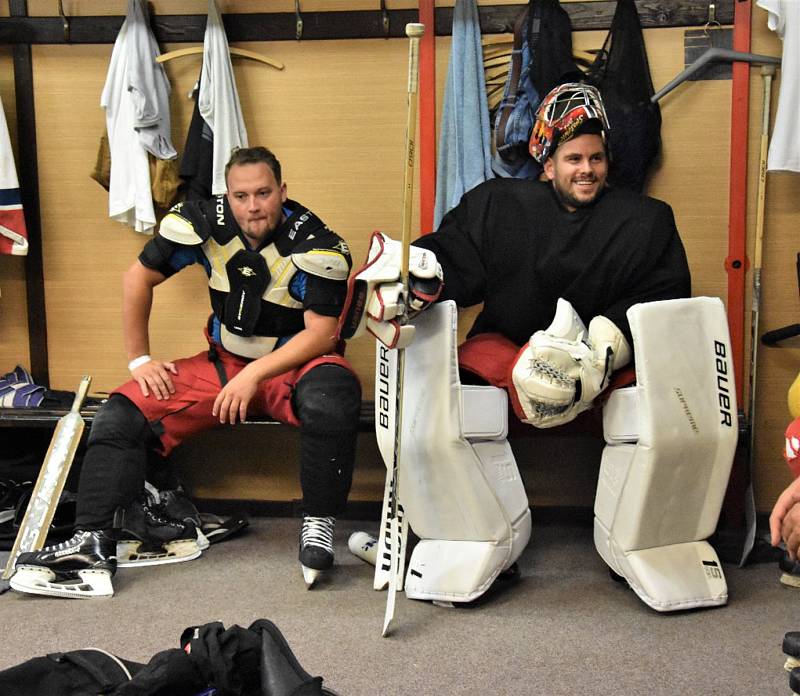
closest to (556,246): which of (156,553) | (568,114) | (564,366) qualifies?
(568,114)

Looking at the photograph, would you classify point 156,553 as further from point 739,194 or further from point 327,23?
point 739,194

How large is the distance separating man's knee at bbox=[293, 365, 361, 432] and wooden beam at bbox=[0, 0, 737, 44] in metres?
1.17

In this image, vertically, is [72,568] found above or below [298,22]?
below

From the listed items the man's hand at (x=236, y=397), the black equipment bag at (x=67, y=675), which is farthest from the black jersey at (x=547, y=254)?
the black equipment bag at (x=67, y=675)

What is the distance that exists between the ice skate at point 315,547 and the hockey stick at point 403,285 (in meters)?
0.21

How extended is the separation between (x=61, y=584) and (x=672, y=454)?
5.32 ft

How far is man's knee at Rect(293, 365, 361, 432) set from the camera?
9.81 ft

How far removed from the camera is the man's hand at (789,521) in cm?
169

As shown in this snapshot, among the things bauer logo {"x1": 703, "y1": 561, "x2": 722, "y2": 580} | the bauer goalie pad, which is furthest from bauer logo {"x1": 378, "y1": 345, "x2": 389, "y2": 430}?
bauer logo {"x1": 703, "y1": 561, "x2": 722, "y2": 580}

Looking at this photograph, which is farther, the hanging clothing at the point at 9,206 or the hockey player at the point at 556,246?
the hanging clothing at the point at 9,206

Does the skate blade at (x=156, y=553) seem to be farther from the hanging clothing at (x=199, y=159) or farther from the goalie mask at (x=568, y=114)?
the goalie mask at (x=568, y=114)

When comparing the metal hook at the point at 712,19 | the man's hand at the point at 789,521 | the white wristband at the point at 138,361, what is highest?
the metal hook at the point at 712,19

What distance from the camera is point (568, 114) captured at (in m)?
2.96

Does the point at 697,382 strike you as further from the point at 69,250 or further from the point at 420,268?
the point at 69,250
